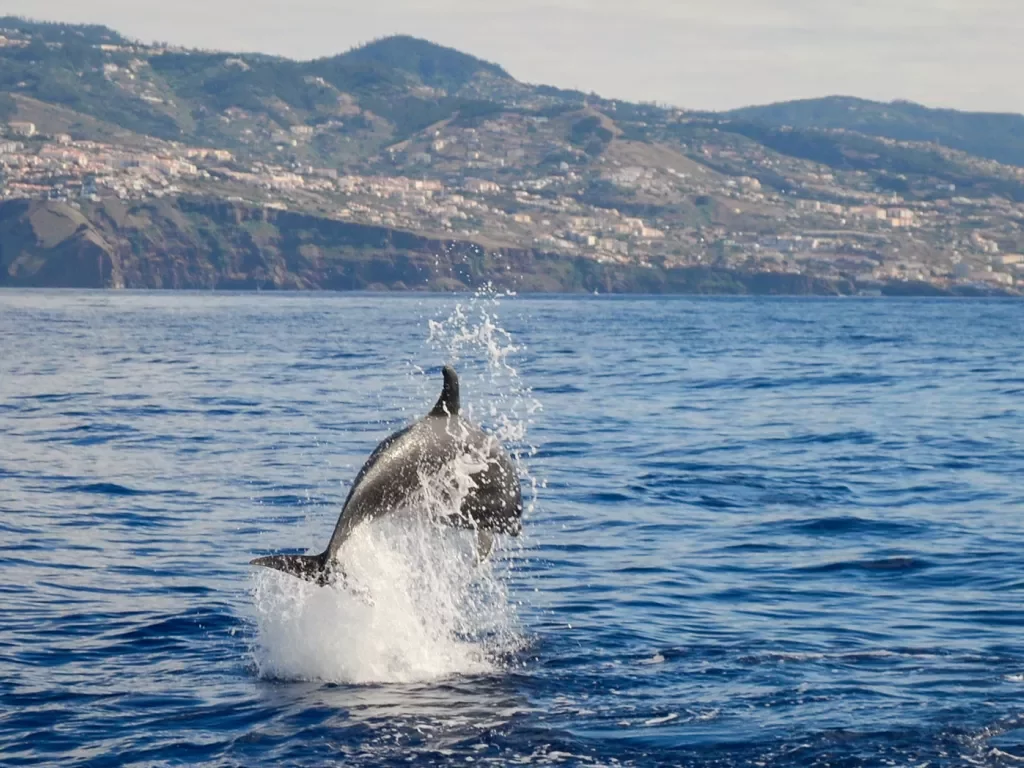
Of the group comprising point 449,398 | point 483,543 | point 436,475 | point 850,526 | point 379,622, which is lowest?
point 850,526

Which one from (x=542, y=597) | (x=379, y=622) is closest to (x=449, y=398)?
(x=379, y=622)

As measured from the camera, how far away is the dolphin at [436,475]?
1302cm

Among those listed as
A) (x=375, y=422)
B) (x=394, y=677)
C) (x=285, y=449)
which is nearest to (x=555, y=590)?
(x=394, y=677)

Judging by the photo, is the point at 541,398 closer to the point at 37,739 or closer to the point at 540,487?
the point at 540,487

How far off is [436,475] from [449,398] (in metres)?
0.69

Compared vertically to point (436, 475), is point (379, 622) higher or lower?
lower

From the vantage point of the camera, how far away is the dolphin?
13.0m

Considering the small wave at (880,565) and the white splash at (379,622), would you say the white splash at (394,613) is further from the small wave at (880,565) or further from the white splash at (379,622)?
the small wave at (880,565)

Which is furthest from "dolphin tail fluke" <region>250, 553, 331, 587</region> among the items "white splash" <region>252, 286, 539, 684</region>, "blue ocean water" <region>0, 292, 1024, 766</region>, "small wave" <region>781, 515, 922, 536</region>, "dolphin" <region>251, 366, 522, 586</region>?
"small wave" <region>781, 515, 922, 536</region>

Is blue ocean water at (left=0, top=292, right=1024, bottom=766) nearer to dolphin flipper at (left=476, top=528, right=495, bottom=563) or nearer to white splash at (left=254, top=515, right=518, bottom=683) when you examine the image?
white splash at (left=254, top=515, right=518, bottom=683)

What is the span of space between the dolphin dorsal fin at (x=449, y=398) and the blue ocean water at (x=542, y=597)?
1.52m

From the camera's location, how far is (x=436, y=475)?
44.6 ft

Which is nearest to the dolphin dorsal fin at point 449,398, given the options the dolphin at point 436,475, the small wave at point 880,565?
the dolphin at point 436,475

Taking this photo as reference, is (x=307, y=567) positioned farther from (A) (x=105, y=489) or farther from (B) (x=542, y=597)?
(A) (x=105, y=489)
